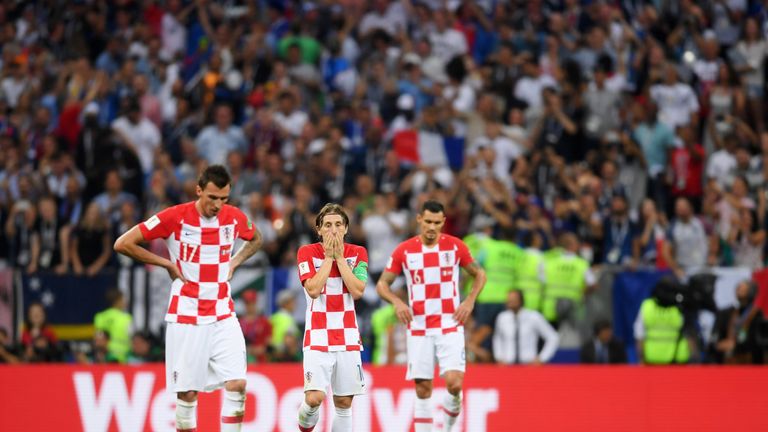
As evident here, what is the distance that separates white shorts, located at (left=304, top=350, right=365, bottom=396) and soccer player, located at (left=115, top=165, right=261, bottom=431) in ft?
1.99

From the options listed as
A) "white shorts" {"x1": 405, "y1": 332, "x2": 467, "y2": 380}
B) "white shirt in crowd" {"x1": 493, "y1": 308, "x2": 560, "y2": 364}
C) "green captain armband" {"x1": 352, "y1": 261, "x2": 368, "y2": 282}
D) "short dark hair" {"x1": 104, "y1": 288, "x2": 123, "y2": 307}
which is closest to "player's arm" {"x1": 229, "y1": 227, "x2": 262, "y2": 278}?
"green captain armband" {"x1": 352, "y1": 261, "x2": 368, "y2": 282}

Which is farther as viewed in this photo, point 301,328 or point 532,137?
point 532,137

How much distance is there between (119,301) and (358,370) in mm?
7241

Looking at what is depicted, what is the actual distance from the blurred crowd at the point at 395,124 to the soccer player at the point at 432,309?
161 inches

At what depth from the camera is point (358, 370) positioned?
1167 centimetres

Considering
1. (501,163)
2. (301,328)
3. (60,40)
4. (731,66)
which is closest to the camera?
(301,328)

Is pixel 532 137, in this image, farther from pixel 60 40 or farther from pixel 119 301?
pixel 60 40

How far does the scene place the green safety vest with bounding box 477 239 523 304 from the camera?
58.6 ft

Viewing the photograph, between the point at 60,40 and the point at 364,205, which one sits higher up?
the point at 60,40

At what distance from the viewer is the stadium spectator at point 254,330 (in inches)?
695

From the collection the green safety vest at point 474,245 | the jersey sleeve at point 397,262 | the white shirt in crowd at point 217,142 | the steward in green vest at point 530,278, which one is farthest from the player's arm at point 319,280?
the white shirt in crowd at point 217,142

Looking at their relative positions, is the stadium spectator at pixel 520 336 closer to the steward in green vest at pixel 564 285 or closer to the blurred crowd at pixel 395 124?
the blurred crowd at pixel 395 124

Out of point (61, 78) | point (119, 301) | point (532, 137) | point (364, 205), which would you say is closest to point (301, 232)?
point (364, 205)

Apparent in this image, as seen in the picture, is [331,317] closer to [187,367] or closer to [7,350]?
[187,367]
